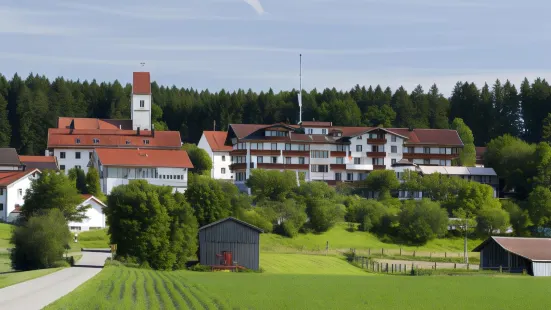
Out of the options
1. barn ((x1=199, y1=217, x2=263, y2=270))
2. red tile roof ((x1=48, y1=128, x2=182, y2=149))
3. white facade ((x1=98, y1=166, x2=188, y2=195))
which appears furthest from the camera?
red tile roof ((x1=48, y1=128, x2=182, y2=149))

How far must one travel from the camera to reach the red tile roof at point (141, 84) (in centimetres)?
13138

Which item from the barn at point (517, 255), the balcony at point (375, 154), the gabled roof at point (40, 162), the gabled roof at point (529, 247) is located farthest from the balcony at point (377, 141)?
the gabled roof at point (529, 247)

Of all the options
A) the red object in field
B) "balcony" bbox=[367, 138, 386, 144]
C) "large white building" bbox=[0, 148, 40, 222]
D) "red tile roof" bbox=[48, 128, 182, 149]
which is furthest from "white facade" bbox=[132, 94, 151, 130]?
the red object in field

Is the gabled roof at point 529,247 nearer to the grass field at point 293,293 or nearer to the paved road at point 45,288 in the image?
the grass field at point 293,293

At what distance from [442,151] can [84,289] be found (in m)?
85.0

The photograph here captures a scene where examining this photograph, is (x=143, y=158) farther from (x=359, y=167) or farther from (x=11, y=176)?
(x=359, y=167)

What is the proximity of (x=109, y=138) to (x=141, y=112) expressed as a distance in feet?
37.1

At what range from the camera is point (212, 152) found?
12338cm

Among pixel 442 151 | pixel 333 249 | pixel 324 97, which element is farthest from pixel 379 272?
pixel 324 97

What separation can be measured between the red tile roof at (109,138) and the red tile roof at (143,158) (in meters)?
9.52

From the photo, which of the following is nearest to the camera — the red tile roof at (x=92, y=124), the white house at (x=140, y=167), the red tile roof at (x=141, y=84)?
the white house at (x=140, y=167)

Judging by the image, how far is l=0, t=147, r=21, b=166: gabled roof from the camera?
4237 inches

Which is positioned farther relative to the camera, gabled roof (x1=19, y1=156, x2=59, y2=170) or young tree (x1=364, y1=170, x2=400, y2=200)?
gabled roof (x1=19, y1=156, x2=59, y2=170)

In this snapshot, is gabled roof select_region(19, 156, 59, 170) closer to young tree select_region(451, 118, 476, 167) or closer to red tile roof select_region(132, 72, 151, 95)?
red tile roof select_region(132, 72, 151, 95)
